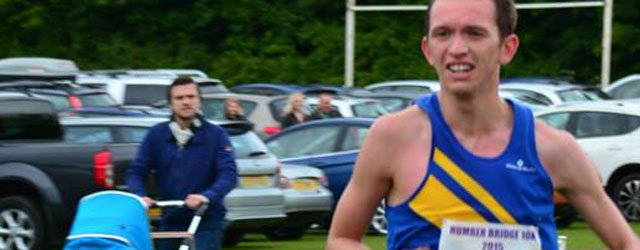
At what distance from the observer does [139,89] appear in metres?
32.5

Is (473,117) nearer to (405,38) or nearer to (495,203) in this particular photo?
(495,203)

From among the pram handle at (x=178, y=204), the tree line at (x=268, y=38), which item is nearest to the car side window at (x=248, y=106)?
the tree line at (x=268, y=38)

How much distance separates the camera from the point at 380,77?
165 ft

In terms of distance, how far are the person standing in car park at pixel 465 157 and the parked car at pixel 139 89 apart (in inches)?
1083

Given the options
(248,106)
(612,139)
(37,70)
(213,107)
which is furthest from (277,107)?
(612,139)

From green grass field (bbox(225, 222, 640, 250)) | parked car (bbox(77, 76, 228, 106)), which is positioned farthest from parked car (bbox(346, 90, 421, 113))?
green grass field (bbox(225, 222, 640, 250))

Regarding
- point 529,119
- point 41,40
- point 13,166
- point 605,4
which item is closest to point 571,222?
A: point 13,166

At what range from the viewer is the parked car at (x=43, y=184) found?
1576 cm

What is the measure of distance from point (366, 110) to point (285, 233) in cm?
871

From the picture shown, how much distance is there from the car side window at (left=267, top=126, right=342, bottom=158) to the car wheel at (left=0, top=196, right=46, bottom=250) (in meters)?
6.46

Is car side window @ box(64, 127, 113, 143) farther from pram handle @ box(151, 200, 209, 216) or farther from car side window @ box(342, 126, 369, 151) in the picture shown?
pram handle @ box(151, 200, 209, 216)

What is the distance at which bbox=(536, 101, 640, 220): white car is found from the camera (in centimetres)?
2311

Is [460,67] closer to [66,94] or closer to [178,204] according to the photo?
Result: [178,204]

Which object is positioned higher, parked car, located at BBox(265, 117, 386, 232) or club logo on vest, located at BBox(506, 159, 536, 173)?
club logo on vest, located at BBox(506, 159, 536, 173)
